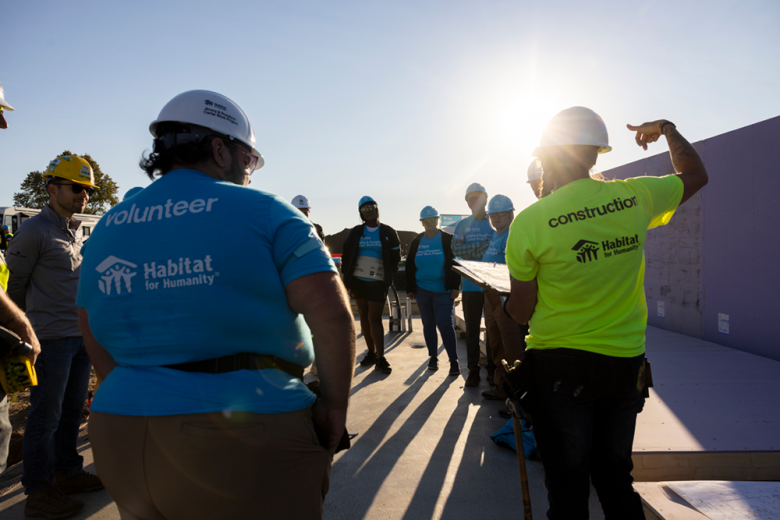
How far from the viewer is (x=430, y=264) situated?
506 centimetres

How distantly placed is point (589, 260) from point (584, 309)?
188 mm

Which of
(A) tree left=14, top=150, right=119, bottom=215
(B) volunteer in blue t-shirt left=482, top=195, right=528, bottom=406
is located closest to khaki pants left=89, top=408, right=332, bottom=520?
(B) volunteer in blue t-shirt left=482, top=195, right=528, bottom=406

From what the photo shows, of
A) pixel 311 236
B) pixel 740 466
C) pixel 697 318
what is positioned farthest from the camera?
pixel 697 318

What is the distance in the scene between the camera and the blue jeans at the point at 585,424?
1.56 meters

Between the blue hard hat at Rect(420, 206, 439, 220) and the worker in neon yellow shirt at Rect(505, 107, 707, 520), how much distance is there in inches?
141

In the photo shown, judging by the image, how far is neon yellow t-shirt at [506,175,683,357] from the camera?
153cm

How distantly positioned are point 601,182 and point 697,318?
546cm

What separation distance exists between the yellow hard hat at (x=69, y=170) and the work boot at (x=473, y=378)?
12.5 feet

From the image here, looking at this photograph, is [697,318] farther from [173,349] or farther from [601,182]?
[173,349]

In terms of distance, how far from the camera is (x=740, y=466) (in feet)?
7.93

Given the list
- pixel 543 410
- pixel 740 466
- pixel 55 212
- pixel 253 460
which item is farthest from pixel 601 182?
pixel 55 212

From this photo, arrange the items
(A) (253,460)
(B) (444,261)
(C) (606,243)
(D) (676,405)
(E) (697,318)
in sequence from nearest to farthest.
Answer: (A) (253,460)
(C) (606,243)
(D) (676,405)
(B) (444,261)
(E) (697,318)

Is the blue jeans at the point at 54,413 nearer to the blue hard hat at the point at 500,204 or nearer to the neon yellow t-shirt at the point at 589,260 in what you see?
the neon yellow t-shirt at the point at 589,260

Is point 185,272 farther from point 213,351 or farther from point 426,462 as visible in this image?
point 426,462
